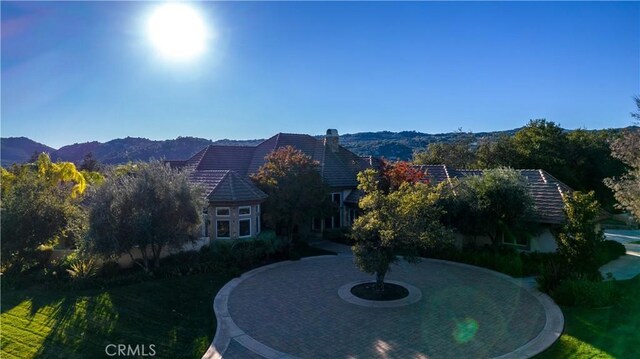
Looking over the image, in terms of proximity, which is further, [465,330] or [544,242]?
[544,242]

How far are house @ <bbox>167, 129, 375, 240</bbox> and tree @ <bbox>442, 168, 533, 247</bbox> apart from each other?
822 cm

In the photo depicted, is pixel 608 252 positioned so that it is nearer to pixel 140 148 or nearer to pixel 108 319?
pixel 108 319

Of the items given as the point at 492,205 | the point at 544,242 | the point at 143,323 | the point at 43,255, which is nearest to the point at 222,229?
the point at 43,255

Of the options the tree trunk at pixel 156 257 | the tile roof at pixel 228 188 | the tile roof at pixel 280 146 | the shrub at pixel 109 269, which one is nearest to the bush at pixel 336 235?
the tile roof at pixel 280 146

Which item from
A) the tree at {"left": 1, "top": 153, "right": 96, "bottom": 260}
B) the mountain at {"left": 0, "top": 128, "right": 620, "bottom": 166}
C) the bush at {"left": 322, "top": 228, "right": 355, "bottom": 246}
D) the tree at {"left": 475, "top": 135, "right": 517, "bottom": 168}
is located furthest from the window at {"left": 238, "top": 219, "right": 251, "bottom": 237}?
the mountain at {"left": 0, "top": 128, "right": 620, "bottom": 166}

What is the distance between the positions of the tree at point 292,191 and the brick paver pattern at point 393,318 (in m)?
5.07

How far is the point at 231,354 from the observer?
10.3 metres

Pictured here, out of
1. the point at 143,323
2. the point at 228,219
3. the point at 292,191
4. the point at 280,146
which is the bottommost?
the point at 143,323

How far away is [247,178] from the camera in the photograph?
25406 millimetres

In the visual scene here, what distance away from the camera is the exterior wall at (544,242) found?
1945cm

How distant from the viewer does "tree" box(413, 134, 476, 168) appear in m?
47.6

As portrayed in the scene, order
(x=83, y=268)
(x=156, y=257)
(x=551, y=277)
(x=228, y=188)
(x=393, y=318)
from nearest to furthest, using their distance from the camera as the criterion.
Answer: (x=393, y=318)
(x=551, y=277)
(x=83, y=268)
(x=156, y=257)
(x=228, y=188)

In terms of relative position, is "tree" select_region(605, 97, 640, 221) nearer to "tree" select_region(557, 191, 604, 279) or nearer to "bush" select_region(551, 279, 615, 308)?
"tree" select_region(557, 191, 604, 279)

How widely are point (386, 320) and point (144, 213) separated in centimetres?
1052
